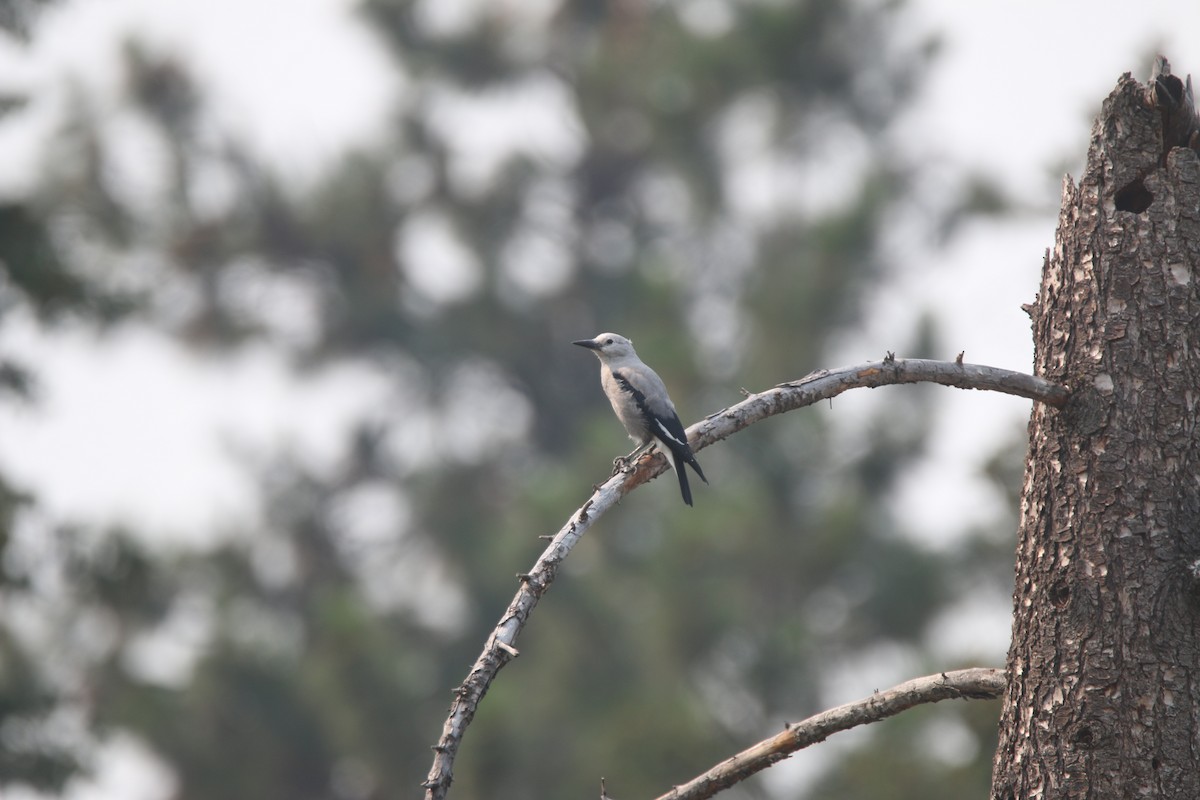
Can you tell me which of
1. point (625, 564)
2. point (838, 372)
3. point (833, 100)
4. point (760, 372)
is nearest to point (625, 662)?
point (625, 564)

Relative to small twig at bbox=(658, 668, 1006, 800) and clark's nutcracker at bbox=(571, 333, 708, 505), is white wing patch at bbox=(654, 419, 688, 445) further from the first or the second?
small twig at bbox=(658, 668, 1006, 800)

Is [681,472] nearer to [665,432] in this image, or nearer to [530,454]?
[665,432]

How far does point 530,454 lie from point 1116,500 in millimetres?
19524

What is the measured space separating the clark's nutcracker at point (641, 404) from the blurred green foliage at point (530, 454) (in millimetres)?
2925

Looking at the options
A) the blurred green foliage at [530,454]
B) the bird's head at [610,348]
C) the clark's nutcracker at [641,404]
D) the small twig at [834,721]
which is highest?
the blurred green foliage at [530,454]

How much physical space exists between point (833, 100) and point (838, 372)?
61.2 ft

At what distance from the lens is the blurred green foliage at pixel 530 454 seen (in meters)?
12.8

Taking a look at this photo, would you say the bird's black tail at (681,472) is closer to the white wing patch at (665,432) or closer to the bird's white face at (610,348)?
the white wing patch at (665,432)

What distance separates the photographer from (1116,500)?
389 cm

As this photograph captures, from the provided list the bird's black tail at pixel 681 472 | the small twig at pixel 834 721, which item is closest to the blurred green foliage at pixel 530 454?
the bird's black tail at pixel 681 472

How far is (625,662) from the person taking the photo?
57.3 ft

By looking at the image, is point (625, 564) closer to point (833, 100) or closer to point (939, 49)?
point (833, 100)

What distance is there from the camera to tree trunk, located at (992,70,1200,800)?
12.3ft

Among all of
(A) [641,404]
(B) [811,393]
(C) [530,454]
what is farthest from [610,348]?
(C) [530,454]
